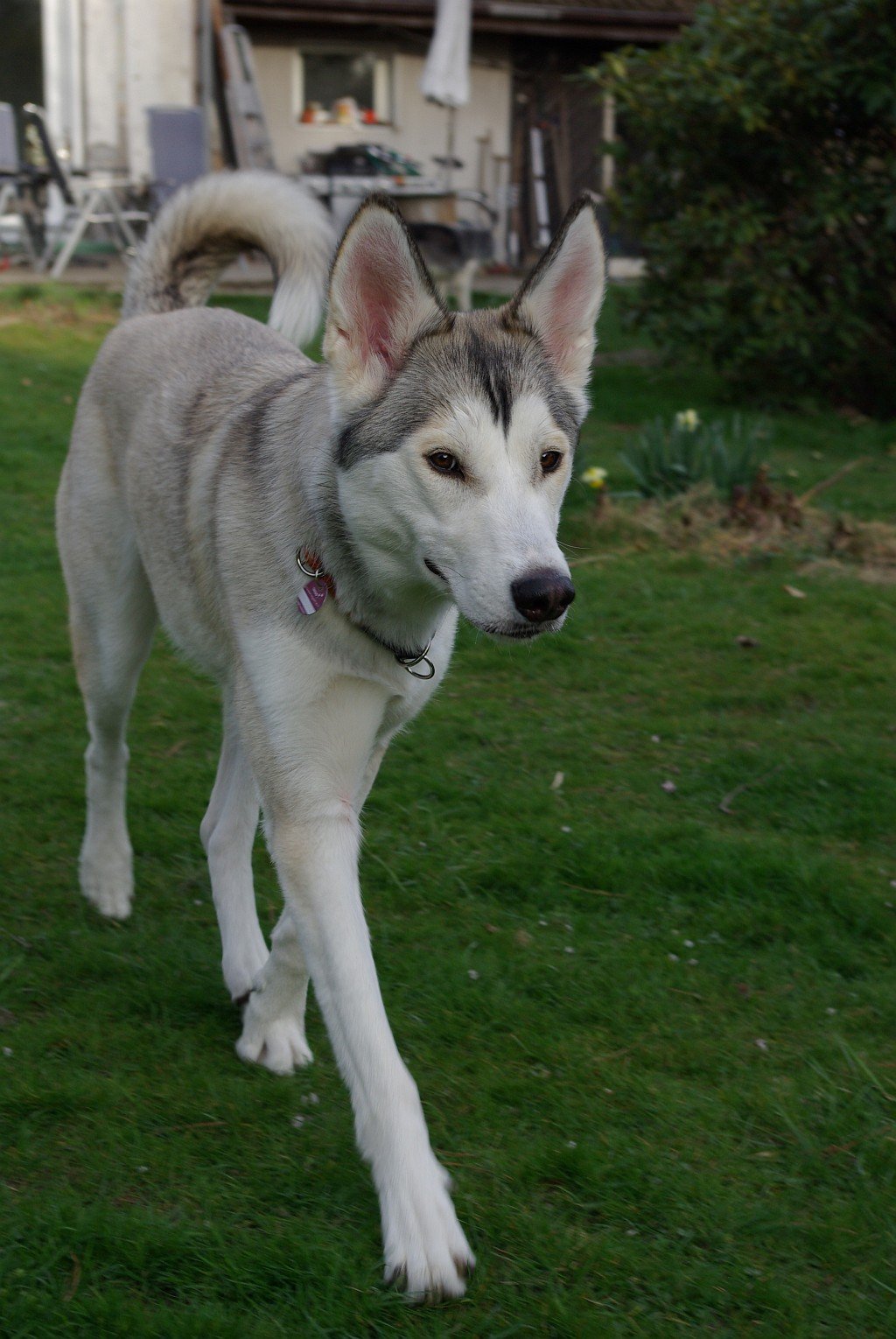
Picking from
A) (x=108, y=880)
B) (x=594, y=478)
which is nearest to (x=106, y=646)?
(x=108, y=880)

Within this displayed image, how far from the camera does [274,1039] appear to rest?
3.02 meters

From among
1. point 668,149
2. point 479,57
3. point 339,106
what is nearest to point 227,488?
point 668,149

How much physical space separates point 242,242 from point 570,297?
1435mm

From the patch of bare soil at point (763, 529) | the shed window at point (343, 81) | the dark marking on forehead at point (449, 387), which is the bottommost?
the patch of bare soil at point (763, 529)

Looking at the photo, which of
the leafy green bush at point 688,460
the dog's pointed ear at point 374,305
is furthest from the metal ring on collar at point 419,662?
the leafy green bush at point 688,460

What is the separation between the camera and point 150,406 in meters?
3.56

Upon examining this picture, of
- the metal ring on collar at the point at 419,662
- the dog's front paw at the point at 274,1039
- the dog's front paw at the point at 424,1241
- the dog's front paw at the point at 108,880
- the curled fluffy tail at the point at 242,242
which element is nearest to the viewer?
the dog's front paw at the point at 424,1241

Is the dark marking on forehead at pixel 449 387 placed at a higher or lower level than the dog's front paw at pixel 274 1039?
higher

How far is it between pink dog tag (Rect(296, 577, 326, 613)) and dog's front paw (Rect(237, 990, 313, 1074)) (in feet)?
2.95

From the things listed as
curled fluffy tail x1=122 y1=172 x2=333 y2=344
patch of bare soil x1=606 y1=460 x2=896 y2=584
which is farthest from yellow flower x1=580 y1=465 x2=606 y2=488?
curled fluffy tail x1=122 y1=172 x2=333 y2=344

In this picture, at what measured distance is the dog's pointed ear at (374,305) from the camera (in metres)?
2.64

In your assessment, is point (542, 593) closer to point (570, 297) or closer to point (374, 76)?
point (570, 297)

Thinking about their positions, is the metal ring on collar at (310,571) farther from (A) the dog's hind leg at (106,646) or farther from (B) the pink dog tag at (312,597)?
(A) the dog's hind leg at (106,646)

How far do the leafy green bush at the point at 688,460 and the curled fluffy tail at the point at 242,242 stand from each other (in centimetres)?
343
